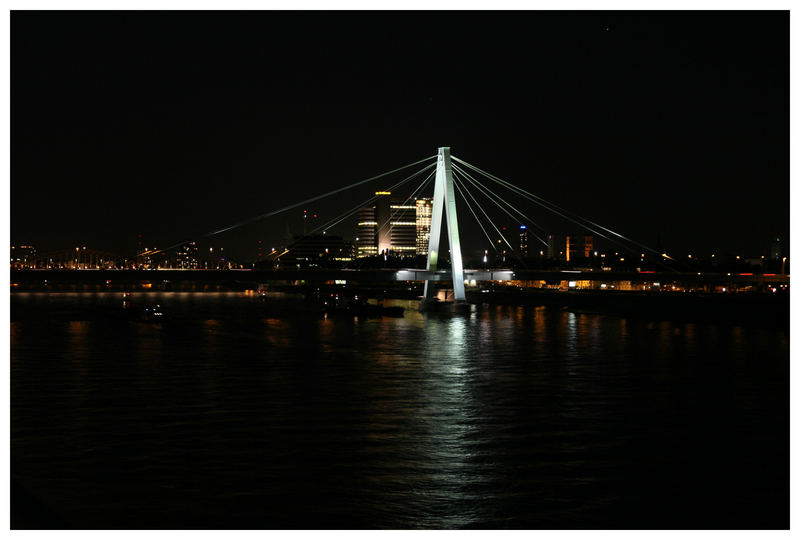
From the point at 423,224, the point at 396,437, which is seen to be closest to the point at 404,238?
the point at 423,224

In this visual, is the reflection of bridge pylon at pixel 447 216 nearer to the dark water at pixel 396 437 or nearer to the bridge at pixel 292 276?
the bridge at pixel 292 276

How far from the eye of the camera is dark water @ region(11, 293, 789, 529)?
11.9 meters

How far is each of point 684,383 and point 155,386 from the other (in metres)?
15.3

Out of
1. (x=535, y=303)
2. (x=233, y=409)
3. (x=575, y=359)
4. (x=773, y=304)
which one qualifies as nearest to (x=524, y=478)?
(x=233, y=409)

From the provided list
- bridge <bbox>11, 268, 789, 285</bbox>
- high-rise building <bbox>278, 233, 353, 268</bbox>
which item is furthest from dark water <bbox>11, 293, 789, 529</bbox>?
high-rise building <bbox>278, 233, 353, 268</bbox>

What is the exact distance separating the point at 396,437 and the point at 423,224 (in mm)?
161371

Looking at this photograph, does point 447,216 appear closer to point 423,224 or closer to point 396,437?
point 396,437

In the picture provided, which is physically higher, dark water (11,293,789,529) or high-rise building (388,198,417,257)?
high-rise building (388,198,417,257)

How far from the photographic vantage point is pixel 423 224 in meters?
178

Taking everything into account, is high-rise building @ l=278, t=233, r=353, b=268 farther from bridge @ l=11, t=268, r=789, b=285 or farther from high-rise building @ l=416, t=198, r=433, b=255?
bridge @ l=11, t=268, r=789, b=285

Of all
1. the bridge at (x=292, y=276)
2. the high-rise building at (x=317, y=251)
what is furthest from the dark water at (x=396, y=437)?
the high-rise building at (x=317, y=251)

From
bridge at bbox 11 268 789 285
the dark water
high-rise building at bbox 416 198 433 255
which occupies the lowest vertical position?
the dark water

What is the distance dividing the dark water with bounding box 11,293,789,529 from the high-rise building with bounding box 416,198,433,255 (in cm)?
12874

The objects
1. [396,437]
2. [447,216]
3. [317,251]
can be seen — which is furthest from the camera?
[317,251]
